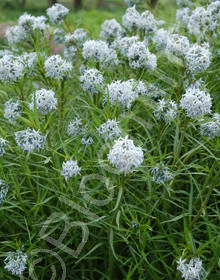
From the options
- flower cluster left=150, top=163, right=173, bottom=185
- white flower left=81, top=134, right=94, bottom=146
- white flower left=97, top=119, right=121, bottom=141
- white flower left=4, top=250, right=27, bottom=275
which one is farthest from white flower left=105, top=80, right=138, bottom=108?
white flower left=4, top=250, right=27, bottom=275

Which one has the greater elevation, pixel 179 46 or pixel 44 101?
pixel 179 46

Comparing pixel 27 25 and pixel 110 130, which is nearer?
pixel 110 130

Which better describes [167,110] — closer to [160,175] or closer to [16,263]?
[160,175]

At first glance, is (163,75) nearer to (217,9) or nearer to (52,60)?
(217,9)

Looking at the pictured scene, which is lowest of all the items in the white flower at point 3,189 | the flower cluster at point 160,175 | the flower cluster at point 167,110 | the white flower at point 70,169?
the white flower at point 3,189

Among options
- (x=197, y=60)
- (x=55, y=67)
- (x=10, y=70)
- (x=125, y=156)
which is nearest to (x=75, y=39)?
(x=55, y=67)

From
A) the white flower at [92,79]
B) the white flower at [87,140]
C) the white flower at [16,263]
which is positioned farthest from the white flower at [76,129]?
the white flower at [16,263]

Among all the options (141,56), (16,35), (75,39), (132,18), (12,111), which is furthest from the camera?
(16,35)

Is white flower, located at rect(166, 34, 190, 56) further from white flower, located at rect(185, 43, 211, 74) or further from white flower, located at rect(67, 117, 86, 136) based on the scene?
white flower, located at rect(67, 117, 86, 136)

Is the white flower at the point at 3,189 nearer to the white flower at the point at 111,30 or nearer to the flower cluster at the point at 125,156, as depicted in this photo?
the flower cluster at the point at 125,156

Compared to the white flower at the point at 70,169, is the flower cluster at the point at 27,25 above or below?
above
